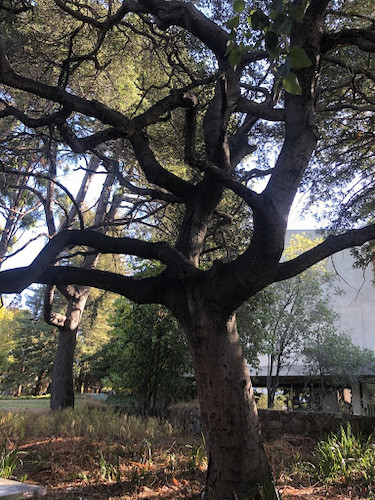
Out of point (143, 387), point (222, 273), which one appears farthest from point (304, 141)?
point (143, 387)

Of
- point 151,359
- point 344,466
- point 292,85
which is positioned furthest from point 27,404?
point 292,85

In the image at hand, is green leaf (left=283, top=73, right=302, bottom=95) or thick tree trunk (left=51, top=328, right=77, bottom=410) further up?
green leaf (left=283, top=73, right=302, bottom=95)

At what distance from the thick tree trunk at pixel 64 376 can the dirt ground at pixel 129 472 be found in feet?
12.4

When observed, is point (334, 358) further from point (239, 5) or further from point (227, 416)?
point (239, 5)

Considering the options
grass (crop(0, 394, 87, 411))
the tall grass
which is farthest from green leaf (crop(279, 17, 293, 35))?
grass (crop(0, 394, 87, 411))

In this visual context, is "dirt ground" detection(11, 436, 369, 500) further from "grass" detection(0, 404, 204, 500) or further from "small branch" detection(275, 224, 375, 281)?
"small branch" detection(275, 224, 375, 281)

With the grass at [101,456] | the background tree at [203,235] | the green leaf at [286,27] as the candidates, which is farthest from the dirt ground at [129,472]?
the green leaf at [286,27]

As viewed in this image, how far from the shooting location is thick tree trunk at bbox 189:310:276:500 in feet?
12.8

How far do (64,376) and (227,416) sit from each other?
7.28m

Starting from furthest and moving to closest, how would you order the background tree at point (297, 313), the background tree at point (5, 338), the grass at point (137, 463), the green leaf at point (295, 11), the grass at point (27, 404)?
1. the background tree at point (5, 338)
2. the background tree at point (297, 313)
3. the grass at point (27, 404)
4. the grass at point (137, 463)
5. the green leaf at point (295, 11)

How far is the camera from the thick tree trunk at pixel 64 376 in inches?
392

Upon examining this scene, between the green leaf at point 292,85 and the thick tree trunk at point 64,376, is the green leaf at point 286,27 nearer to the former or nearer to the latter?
the green leaf at point 292,85

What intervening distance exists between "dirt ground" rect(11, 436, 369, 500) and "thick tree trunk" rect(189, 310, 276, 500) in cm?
41

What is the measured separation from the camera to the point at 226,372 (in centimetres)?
410
